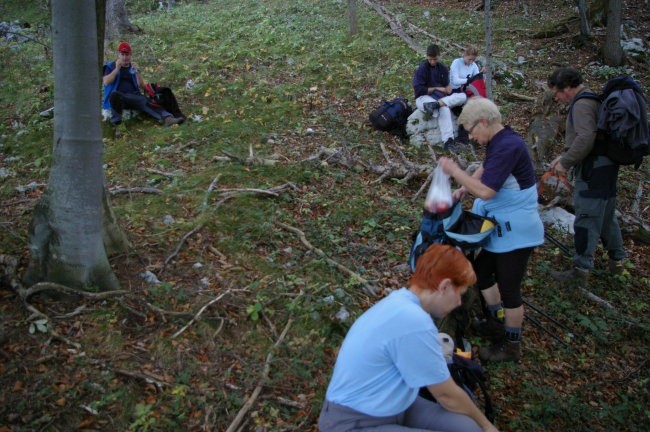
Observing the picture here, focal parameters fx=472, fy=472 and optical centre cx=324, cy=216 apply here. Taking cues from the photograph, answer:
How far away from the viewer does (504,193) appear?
147 inches

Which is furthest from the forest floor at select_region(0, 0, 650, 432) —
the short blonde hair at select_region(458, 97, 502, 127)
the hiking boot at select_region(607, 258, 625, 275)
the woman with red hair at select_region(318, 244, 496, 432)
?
the short blonde hair at select_region(458, 97, 502, 127)

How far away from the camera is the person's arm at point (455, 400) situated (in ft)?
8.46

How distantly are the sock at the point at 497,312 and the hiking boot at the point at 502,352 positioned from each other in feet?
0.73

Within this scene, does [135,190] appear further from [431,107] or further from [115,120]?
[431,107]

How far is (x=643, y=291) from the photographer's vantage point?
17.9 feet

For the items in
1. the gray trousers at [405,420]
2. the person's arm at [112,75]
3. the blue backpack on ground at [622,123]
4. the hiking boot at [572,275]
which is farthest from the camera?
the person's arm at [112,75]

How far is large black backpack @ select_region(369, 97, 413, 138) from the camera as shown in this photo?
8.36 m

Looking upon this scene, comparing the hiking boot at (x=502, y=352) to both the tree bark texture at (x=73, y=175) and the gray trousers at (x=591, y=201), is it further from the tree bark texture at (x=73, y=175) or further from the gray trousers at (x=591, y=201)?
the tree bark texture at (x=73, y=175)

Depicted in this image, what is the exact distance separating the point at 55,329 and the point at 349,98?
7.36 meters

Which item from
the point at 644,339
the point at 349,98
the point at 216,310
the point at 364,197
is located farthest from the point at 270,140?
the point at 644,339

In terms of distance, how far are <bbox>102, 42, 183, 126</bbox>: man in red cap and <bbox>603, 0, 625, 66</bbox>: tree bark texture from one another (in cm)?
1101

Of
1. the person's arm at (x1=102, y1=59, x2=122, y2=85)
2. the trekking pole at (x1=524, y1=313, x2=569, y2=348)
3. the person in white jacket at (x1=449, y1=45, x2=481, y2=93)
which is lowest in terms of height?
the trekking pole at (x1=524, y1=313, x2=569, y2=348)

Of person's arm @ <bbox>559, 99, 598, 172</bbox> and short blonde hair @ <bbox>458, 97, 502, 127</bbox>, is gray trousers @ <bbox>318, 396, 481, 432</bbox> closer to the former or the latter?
short blonde hair @ <bbox>458, 97, 502, 127</bbox>

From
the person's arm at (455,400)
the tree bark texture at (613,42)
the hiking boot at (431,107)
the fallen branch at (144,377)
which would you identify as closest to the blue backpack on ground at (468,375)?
the person's arm at (455,400)
